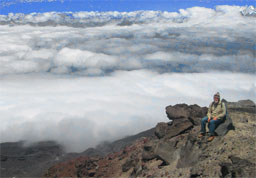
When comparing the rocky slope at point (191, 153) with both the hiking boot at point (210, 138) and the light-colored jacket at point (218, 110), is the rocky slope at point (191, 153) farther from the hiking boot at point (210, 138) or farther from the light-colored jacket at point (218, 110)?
the light-colored jacket at point (218, 110)

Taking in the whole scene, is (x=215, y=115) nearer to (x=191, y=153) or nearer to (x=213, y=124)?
(x=213, y=124)

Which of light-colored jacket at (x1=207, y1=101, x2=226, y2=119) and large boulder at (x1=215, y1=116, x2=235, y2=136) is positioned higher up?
light-colored jacket at (x1=207, y1=101, x2=226, y2=119)

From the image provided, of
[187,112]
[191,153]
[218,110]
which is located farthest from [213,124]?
[187,112]

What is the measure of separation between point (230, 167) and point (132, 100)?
525ft

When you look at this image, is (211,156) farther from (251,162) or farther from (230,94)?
(230,94)

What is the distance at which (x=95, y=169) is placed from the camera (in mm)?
25078

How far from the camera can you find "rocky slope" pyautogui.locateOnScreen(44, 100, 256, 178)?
46.8 feet

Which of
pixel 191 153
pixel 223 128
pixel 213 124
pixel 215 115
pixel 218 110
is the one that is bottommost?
pixel 191 153

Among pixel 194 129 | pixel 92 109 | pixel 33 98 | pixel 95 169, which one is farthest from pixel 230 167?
pixel 33 98

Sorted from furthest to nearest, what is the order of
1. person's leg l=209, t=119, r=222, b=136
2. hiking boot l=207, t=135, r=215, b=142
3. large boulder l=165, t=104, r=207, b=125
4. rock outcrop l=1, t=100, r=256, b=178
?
1. large boulder l=165, t=104, r=207, b=125
2. hiking boot l=207, t=135, r=215, b=142
3. person's leg l=209, t=119, r=222, b=136
4. rock outcrop l=1, t=100, r=256, b=178

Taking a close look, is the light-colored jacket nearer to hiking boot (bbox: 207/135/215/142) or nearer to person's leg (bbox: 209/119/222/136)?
person's leg (bbox: 209/119/222/136)

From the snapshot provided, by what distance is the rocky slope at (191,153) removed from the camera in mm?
14259

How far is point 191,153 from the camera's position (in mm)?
16422

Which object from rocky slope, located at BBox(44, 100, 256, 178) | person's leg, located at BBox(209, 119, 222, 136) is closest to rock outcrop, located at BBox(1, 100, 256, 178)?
rocky slope, located at BBox(44, 100, 256, 178)
